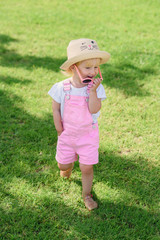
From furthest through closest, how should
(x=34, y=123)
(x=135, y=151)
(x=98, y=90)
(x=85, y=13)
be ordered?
(x=85, y=13), (x=34, y=123), (x=135, y=151), (x=98, y=90)

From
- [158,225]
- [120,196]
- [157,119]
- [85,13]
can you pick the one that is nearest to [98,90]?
[120,196]

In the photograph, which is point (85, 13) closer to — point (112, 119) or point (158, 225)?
point (112, 119)

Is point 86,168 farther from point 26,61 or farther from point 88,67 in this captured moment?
point 26,61

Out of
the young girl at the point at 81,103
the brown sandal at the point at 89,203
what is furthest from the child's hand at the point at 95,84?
the brown sandal at the point at 89,203

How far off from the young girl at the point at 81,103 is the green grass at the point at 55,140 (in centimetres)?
30

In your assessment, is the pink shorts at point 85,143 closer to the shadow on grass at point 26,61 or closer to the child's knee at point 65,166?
the child's knee at point 65,166

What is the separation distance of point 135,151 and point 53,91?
1479 millimetres

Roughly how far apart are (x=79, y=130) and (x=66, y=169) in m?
0.58

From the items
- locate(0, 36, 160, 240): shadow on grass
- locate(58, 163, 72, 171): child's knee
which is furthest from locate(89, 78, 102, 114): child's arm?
locate(0, 36, 160, 240): shadow on grass

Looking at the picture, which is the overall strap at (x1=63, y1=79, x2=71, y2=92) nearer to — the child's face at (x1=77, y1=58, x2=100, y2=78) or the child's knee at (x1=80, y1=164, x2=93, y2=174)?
the child's face at (x1=77, y1=58, x2=100, y2=78)

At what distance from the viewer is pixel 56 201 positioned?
278 centimetres

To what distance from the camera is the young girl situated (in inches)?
92.7

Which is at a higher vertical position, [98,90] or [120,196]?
[98,90]

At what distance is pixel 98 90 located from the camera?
2.47 metres
